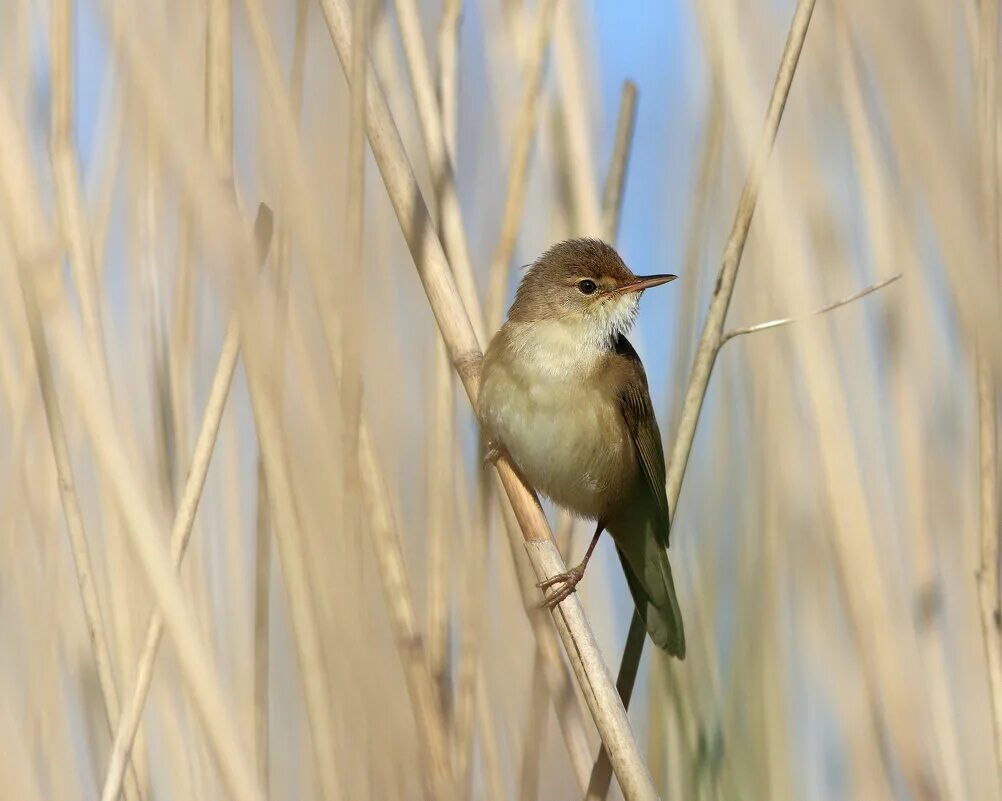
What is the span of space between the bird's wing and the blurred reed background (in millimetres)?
114

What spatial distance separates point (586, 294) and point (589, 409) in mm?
269

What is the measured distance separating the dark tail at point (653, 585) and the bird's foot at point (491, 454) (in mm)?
398

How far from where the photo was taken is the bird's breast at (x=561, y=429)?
2330 mm

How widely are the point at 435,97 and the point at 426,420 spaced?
0.64 m

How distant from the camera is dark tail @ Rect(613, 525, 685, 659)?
2.30m

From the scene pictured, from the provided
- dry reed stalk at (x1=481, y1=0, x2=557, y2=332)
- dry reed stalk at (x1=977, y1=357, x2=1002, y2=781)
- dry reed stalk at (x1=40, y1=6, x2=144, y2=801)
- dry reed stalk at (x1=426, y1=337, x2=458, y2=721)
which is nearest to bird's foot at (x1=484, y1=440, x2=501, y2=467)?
dry reed stalk at (x1=426, y1=337, x2=458, y2=721)

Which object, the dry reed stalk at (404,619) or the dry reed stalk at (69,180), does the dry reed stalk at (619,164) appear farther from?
the dry reed stalk at (69,180)

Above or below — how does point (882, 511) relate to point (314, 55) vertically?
below

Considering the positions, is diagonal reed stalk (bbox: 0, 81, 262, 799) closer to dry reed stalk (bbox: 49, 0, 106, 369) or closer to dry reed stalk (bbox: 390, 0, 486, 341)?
dry reed stalk (bbox: 49, 0, 106, 369)

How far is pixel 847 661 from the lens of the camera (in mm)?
2506

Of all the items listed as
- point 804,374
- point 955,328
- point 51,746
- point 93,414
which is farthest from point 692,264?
point 51,746

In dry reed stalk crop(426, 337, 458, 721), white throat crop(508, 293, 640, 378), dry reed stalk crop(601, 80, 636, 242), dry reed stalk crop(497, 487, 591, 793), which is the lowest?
dry reed stalk crop(497, 487, 591, 793)

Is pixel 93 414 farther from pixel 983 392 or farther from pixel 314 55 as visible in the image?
pixel 983 392

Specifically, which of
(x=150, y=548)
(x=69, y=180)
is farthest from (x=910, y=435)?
(x=69, y=180)
